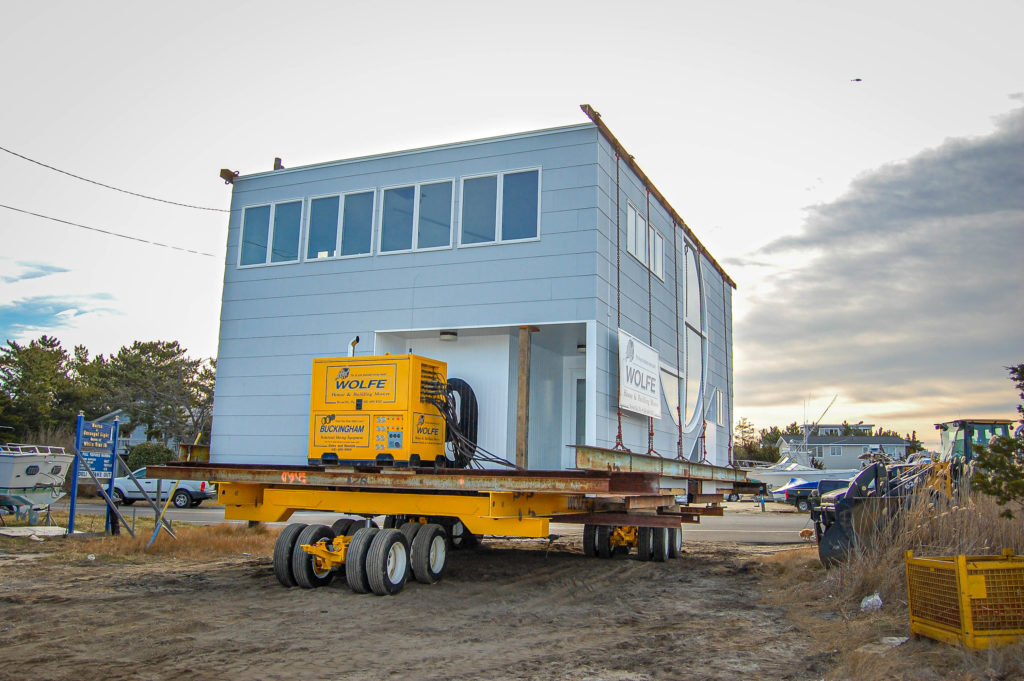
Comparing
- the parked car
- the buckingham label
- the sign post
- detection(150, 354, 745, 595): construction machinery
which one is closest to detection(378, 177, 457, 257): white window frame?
detection(150, 354, 745, 595): construction machinery

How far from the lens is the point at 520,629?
24.8 feet

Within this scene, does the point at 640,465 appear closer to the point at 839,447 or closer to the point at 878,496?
the point at 878,496

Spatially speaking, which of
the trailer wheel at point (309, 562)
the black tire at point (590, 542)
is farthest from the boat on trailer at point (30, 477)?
the black tire at point (590, 542)

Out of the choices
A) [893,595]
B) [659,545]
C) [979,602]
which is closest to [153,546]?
[659,545]

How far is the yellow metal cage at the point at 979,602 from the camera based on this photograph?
19.3 ft

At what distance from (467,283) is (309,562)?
4.59 metres

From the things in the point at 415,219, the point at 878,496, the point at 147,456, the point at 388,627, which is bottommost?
the point at 388,627

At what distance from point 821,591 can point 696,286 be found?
29.0 ft

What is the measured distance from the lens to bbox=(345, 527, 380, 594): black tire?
8.72 meters

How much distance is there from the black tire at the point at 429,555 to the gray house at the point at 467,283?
8.27ft

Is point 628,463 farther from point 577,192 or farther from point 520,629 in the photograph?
point 577,192

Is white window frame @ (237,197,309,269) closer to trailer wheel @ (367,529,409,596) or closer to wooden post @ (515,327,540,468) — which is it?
wooden post @ (515,327,540,468)

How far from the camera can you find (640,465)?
32.6 feet

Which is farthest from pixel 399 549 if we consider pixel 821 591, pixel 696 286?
pixel 696 286
